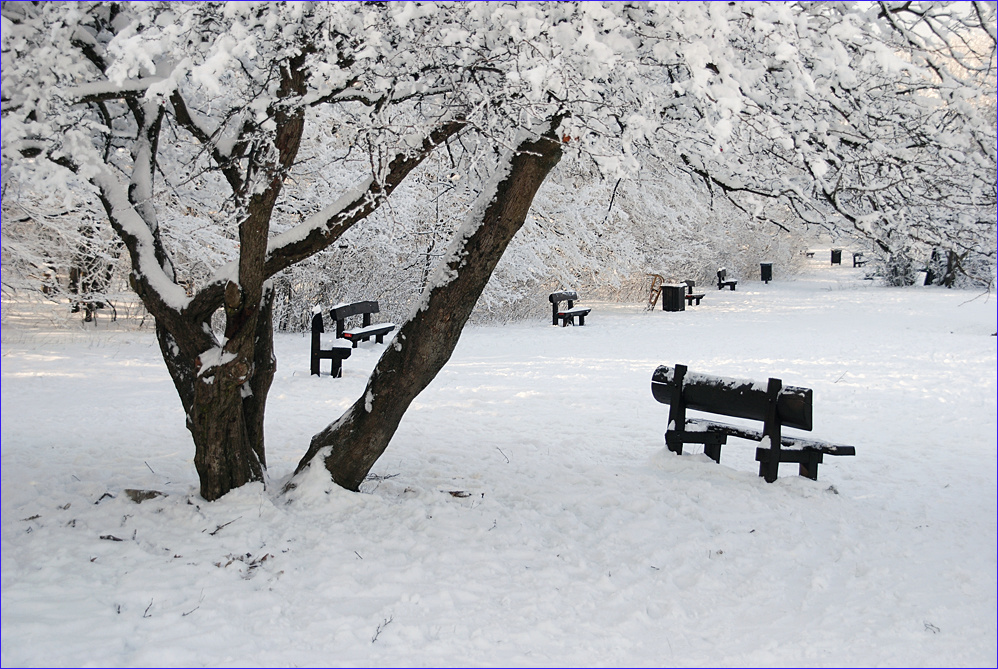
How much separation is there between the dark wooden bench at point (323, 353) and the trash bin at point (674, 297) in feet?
39.9

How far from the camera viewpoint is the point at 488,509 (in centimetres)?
505

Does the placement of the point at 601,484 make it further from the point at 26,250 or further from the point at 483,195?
the point at 26,250

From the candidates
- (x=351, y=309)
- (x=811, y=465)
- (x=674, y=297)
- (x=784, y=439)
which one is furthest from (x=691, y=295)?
(x=811, y=465)

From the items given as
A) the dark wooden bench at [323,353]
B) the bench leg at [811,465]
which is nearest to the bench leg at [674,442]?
the bench leg at [811,465]

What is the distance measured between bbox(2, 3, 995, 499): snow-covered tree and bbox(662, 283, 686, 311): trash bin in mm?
14578

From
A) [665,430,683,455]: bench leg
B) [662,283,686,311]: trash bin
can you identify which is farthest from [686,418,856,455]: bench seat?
[662,283,686,311]: trash bin

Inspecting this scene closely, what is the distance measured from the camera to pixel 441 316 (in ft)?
15.2

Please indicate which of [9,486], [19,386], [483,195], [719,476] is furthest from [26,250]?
[719,476]

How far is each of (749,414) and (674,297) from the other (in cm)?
1462

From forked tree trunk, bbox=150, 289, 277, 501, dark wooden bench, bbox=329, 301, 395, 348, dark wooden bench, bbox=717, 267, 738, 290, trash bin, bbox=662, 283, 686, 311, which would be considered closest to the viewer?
forked tree trunk, bbox=150, 289, 277, 501

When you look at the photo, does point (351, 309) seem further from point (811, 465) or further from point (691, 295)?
point (691, 295)

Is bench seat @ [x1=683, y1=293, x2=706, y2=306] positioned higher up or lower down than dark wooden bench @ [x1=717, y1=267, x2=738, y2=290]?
lower down

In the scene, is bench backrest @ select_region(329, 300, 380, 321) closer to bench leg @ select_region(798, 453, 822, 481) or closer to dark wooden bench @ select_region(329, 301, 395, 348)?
dark wooden bench @ select_region(329, 301, 395, 348)

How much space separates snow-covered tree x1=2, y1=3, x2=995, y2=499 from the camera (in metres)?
3.31
